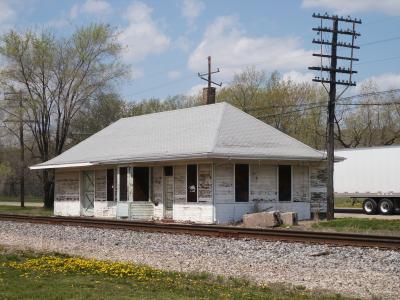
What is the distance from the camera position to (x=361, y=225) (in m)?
24.2

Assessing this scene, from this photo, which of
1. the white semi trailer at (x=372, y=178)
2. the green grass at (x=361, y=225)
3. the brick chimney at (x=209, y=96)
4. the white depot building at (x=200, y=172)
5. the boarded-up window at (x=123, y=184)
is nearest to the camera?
the green grass at (x=361, y=225)

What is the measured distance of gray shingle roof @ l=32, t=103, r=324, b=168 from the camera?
26.9m

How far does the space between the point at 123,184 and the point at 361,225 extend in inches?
452

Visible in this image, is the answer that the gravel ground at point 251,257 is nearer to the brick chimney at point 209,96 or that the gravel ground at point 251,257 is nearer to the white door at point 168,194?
the white door at point 168,194

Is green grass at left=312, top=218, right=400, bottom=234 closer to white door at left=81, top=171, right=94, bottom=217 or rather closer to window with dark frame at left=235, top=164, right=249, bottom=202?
window with dark frame at left=235, top=164, right=249, bottom=202

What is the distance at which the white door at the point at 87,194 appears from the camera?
33750mm

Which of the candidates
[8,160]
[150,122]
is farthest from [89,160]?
[8,160]

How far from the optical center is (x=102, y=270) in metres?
13.0

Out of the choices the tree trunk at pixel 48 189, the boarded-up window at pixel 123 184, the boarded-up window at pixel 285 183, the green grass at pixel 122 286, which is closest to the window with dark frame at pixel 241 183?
the boarded-up window at pixel 285 183

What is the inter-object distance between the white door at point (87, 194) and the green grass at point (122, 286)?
19959mm

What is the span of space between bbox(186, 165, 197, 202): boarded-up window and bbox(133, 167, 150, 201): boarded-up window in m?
2.99

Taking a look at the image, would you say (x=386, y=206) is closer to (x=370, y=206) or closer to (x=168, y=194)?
(x=370, y=206)

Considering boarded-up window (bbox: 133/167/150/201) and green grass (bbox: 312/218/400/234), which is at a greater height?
boarded-up window (bbox: 133/167/150/201)

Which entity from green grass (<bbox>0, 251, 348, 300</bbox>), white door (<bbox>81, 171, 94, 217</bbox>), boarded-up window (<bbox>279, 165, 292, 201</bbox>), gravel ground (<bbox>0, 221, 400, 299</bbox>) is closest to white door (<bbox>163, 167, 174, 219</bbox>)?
boarded-up window (<bbox>279, 165, 292, 201</bbox>)
